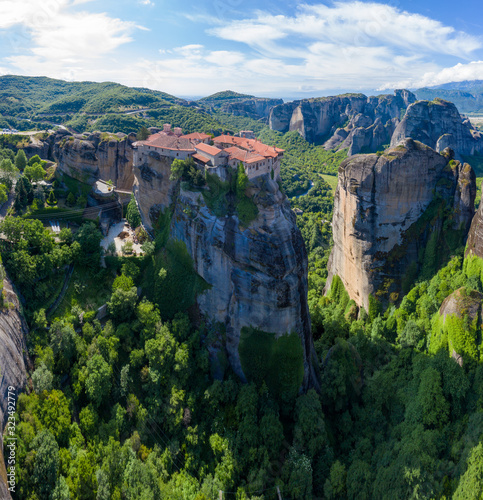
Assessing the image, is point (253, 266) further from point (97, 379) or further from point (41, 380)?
point (41, 380)

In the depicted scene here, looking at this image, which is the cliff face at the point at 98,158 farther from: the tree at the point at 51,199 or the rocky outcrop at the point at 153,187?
the rocky outcrop at the point at 153,187

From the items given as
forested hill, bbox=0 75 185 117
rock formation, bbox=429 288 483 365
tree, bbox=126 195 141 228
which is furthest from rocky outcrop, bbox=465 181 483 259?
forested hill, bbox=0 75 185 117

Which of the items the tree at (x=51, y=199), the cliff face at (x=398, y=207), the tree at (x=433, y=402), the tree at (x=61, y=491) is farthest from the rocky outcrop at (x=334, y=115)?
the tree at (x=61, y=491)

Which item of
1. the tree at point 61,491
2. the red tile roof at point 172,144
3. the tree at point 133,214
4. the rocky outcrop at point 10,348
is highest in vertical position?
the red tile roof at point 172,144

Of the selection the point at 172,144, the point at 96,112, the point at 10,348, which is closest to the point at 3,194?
the point at 172,144

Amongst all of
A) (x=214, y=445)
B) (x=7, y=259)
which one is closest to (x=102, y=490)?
(x=214, y=445)

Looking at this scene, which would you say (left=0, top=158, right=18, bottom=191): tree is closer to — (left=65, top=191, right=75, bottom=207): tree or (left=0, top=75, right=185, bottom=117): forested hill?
(left=65, top=191, right=75, bottom=207): tree
